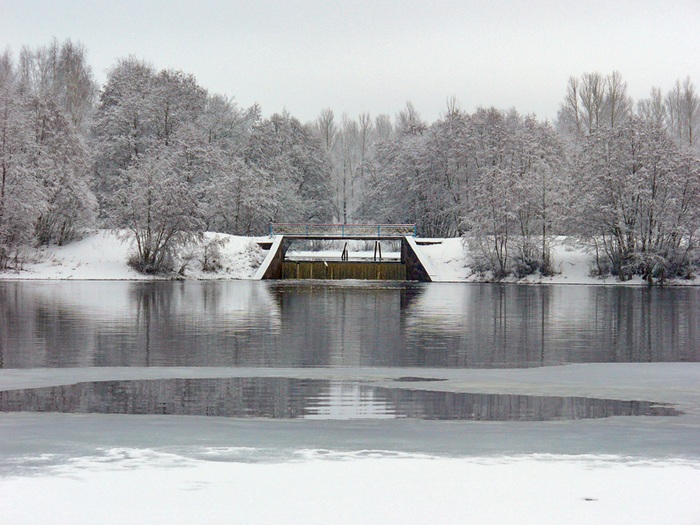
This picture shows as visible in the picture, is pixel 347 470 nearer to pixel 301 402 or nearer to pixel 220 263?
pixel 301 402

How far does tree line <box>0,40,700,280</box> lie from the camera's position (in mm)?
51781

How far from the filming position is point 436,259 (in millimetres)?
57812

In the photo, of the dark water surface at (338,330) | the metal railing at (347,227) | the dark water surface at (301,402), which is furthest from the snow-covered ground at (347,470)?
the metal railing at (347,227)

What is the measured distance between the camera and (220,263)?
55.9 m

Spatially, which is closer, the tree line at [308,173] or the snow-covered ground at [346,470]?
the snow-covered ground at [346,470]

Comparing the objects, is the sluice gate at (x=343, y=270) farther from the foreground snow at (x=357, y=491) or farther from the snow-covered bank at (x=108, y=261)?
the foreground snow at (x=357, y=491)

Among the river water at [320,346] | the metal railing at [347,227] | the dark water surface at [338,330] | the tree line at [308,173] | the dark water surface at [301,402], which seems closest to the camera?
the dark water surface at [301,402]

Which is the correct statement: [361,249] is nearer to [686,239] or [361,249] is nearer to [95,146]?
[95,146]

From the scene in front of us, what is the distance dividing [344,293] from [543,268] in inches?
784

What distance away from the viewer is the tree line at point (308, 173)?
170 feet

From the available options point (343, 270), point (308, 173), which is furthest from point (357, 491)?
point (308, 173)

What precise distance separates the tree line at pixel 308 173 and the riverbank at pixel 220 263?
0.95 metres

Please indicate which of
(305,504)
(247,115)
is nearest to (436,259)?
(247,115)

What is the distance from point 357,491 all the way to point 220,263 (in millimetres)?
50540
